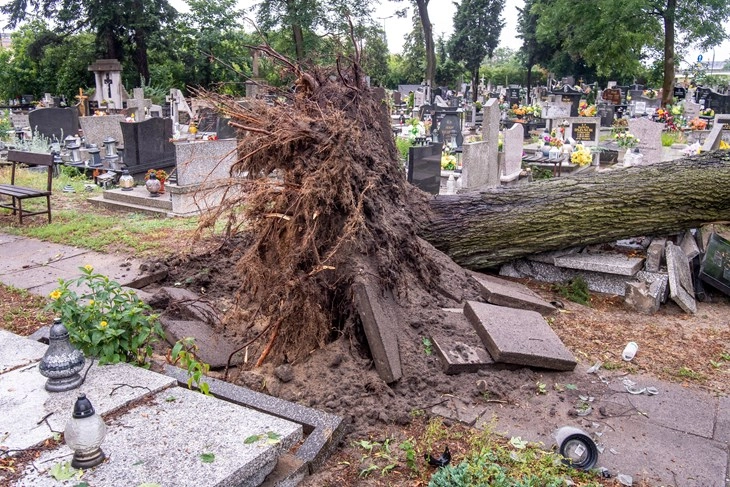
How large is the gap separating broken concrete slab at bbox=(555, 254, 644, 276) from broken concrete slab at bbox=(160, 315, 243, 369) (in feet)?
11.4

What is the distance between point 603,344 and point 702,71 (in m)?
37.0

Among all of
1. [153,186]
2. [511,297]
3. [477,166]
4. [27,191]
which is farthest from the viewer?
[477,166]

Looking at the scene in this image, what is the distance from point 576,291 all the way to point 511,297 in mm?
1251

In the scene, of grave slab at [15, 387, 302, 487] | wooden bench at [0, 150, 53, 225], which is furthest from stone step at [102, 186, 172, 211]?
grave slab at [15, 387, 302, 487]

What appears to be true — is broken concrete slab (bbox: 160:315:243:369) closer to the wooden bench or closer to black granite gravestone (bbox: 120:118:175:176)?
the wooden bench

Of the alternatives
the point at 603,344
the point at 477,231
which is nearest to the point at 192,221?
the point at 477,231

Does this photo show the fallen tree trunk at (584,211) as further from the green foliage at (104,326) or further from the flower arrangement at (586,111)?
the flower arrangement at (586,111)

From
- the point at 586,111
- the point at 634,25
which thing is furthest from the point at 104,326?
the point at 634,25

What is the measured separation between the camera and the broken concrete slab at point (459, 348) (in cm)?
399

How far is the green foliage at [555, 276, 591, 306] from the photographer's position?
5.96 m

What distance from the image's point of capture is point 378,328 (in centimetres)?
389

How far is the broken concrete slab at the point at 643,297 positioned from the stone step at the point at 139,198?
6445 millimetres

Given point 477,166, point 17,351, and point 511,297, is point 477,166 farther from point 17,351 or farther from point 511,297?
point 17,351

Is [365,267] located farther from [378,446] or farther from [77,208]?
[77,208]
